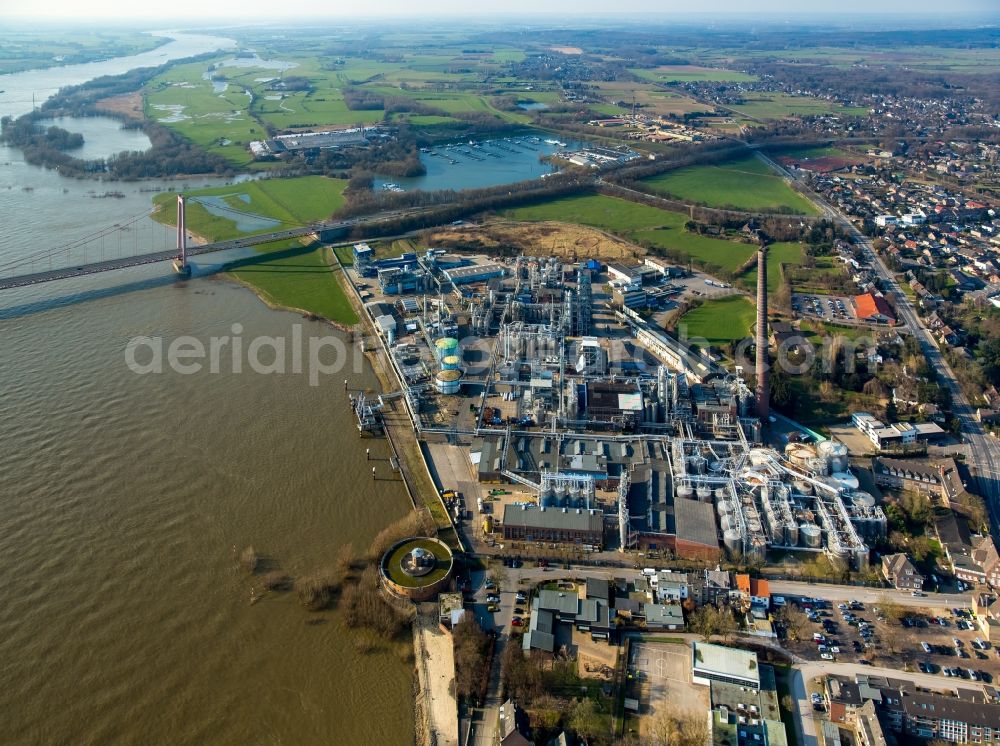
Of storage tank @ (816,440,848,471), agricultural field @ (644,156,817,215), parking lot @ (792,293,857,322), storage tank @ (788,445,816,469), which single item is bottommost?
storage tank @ (788,445,816,469)

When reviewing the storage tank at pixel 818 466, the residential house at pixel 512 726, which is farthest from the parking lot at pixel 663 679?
the storage tank at pixel 818 466

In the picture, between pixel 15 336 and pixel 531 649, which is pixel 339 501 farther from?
pixel 15 336

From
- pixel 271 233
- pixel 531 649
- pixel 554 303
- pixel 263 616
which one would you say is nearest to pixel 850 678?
pixel 531 649

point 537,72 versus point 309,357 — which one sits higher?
point 537,72

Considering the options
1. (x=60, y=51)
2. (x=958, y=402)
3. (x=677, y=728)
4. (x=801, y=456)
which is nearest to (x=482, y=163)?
(x=958, y=402)

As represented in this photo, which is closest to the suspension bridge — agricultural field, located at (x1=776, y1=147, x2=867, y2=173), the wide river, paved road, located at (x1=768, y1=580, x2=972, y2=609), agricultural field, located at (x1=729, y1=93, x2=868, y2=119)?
the wide river

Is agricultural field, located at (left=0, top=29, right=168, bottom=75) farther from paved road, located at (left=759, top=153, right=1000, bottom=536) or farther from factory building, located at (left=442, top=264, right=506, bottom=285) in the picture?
paved road, located at (left=759, top=153, right=1000, bottom=536)
